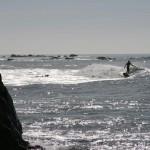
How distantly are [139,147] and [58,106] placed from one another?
18.3 metres

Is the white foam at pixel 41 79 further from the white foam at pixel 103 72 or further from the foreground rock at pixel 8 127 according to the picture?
the foreground rock at pixel 8 127

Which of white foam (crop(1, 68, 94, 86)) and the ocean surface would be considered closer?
the ocean surface

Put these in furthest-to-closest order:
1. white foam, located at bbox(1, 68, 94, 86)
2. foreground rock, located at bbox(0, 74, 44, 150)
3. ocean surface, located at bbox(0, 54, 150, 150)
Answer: white foam, located at bbox(1, 68, 94, 86) < ocean surface, located at bbox(0, 54, 150, 150) < foreground rock, located at bbox(0, 74, 44, 150)

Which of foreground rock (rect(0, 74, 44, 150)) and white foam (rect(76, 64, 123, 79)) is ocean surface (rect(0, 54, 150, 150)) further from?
white foam (rect(76, 64, 123, 79))

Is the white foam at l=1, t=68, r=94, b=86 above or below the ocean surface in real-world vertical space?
below

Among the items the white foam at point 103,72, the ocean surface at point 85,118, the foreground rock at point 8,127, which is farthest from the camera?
the white foam at point 103,72

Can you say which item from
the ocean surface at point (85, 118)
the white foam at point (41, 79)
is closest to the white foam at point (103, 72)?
the white foam at point (41, 79)

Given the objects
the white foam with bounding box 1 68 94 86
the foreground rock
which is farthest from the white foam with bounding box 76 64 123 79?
the foreground rock

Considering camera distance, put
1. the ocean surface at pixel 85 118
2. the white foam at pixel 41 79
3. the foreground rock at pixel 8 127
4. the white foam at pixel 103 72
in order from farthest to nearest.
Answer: the white foam at pixel 103 72 < the white foam at pixel 41 79 < the ocean surface at pixel 85 118 < the foreground rock at pixel 8 127

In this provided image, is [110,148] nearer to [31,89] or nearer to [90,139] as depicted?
[90,139]

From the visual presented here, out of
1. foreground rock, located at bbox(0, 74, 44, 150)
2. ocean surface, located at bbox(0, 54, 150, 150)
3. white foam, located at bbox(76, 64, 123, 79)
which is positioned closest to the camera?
foreground rock, located at bbox(0, 74, 44, 150)

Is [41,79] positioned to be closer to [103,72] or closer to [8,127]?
[103,72]

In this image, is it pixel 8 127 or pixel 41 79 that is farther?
pixel 41 79

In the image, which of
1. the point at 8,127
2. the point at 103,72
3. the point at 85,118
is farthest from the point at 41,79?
the point at 8,127
